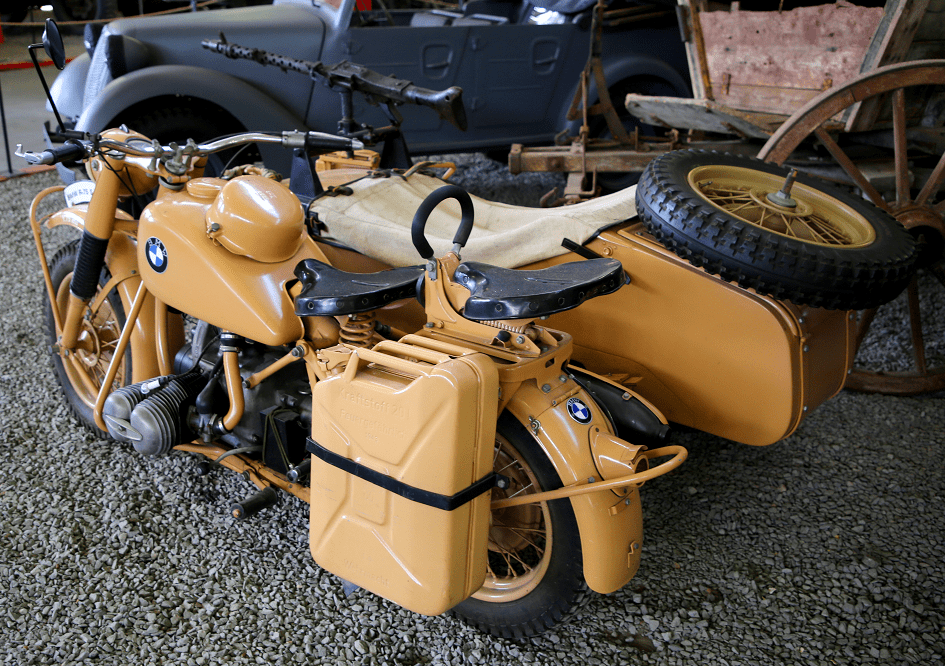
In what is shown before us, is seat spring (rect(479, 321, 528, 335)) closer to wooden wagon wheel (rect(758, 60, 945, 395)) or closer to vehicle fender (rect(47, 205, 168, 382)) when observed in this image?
vehicle fender (rect(47, 205, 168, 382))

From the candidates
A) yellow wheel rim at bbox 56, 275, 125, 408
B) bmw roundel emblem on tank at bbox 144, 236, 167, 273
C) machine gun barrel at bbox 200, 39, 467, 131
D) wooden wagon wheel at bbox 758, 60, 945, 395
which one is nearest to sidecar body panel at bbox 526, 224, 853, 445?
wooden wagon wheel at bbox 758, 60, 945, 395

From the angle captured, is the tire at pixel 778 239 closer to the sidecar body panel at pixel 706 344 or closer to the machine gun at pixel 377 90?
the sidecar body panel at pixel 706 344

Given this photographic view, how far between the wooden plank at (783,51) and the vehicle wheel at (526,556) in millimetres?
2376

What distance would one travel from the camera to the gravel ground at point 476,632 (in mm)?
1747

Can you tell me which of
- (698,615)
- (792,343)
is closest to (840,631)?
(698,615)

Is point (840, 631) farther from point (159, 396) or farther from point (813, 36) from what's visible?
point (813, 36)

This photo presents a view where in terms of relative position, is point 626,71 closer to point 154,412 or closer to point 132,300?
point 132,300

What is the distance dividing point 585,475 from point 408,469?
1.24ft

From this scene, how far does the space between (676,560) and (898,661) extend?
0.58m

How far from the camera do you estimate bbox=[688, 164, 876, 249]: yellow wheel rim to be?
181 centimetres

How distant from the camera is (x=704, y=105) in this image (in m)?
3.20

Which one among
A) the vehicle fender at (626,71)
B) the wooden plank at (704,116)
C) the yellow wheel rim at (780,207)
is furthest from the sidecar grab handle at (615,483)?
the vehicle fender at (626,71)

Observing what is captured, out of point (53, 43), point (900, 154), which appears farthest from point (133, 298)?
point (900, 154)

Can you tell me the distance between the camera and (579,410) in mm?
1537
